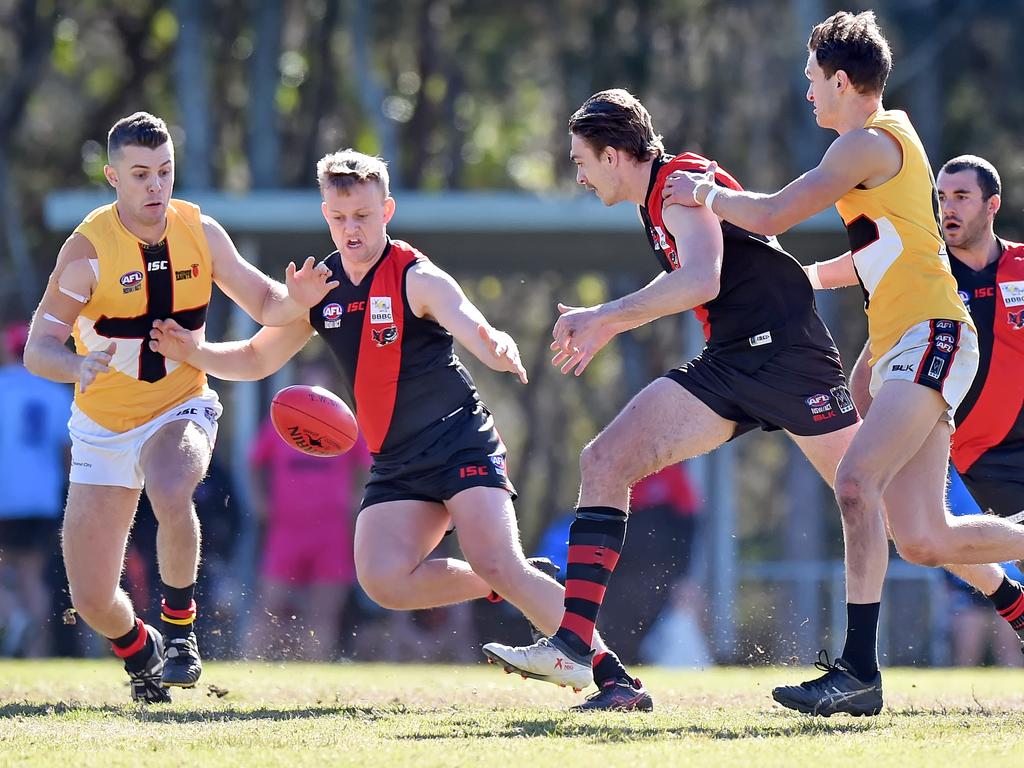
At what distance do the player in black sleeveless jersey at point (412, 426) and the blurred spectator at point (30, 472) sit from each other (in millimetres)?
5485

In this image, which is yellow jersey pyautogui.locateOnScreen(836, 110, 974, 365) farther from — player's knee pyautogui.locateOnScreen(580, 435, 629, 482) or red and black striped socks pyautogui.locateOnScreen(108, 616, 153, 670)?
red and black striped socks pyautogui.locateOnScreen(108, 616, 153, 670)

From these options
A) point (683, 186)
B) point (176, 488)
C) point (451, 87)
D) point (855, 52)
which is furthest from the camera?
point (451, 87)

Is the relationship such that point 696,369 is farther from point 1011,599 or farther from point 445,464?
point 1011,599

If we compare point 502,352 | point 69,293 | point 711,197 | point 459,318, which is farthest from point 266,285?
point 711,197

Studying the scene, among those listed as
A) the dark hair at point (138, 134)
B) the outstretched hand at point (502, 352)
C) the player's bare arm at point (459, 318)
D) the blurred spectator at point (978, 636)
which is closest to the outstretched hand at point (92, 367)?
the dark hair at point (138, 134)

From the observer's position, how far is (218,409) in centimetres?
730

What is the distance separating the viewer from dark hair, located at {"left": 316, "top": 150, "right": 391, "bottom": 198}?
6508 millimetres

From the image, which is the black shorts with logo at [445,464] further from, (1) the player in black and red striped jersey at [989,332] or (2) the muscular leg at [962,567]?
(1) the player in black and red striped jersey at [989,332]

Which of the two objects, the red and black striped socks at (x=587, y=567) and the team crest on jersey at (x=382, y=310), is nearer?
the red and black striped socks at (x=587, y=567)

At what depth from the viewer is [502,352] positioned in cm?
606

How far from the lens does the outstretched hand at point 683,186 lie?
6082mm

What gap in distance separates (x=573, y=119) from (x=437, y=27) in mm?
16846

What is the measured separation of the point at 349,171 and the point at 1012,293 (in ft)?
10.2

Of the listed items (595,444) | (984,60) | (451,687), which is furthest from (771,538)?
(595,444)
